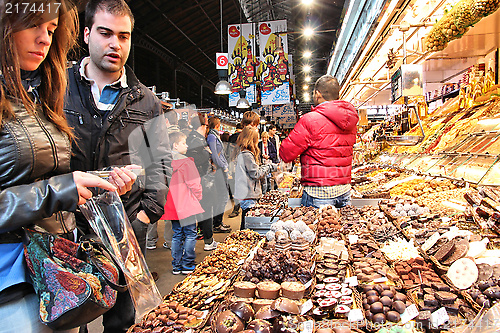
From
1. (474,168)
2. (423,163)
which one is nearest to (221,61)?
(423,163)

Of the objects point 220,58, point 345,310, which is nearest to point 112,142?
point 345,310

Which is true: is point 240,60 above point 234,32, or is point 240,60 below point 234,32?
below

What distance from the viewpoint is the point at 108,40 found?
1783 millimetres

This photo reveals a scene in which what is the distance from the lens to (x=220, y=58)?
360 inches

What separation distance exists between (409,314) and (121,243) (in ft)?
4.34

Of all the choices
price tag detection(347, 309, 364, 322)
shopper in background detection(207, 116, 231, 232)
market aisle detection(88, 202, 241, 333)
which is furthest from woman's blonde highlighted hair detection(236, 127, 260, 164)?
price tag detection(347, 309, 364, 322)

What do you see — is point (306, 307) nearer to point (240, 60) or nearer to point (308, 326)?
point (308, 326)

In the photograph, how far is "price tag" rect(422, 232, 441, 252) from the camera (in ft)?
7.14

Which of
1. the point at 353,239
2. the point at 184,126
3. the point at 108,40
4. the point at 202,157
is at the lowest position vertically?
the point at 353,239

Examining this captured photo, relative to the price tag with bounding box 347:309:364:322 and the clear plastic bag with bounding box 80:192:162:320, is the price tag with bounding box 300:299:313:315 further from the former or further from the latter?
the clear plastic bag with bounding box 80:192:162:320

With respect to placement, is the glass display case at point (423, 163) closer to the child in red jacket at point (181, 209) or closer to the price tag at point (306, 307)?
the child in red jacket at point (181, 209)

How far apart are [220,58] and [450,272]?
27.6ft

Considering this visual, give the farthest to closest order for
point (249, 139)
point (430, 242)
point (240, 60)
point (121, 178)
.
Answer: point (240, 60) < point (249, 139) < point (430, 242) < point (121, 178)

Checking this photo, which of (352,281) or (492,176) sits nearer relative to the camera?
(352,281)
